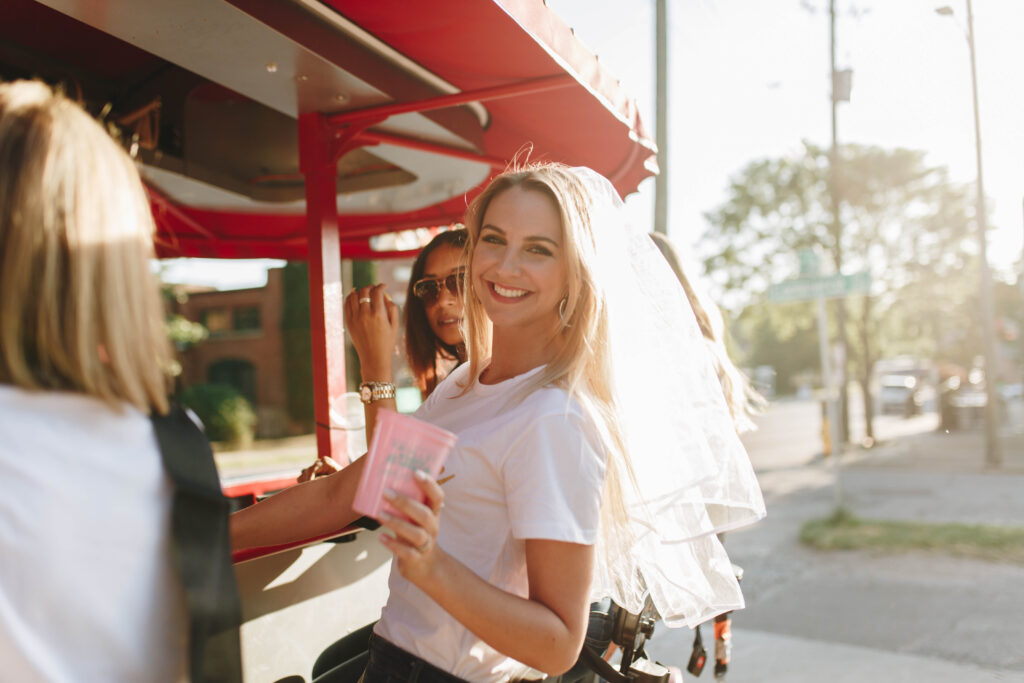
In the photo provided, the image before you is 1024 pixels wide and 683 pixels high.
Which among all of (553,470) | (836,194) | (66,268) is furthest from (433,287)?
(836,194)

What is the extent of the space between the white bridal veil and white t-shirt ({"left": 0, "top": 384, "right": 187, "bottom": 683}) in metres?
0.99

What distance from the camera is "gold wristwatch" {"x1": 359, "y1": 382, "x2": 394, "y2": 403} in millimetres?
2617

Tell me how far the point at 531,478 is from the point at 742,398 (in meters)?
1.84

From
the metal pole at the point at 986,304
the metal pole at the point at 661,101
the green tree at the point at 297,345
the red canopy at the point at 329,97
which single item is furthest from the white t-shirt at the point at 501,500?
the green tree at the point at 297,345

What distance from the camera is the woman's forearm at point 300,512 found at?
5.78 feet

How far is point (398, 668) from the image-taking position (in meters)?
1.59

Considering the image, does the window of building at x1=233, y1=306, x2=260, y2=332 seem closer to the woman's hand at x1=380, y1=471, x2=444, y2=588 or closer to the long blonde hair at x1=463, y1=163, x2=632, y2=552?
the long blonde hair at x1=463, y1=163, x2=632, y2=552

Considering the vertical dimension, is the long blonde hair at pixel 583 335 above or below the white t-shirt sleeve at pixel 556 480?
above

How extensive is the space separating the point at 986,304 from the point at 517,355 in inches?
529

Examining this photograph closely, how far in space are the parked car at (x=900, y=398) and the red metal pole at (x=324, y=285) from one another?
29142 millimetres

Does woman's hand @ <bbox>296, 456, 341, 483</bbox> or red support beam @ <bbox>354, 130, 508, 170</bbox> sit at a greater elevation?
red support beam @ <bbox>354, 130, 508, 170</bbox>

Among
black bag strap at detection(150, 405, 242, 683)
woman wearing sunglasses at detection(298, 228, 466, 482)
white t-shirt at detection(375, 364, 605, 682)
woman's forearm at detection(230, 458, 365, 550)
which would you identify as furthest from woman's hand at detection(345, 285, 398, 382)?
black bag strap at detection(150, 405, 242, 683)

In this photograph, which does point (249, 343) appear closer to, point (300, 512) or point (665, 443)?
point (300, 512)

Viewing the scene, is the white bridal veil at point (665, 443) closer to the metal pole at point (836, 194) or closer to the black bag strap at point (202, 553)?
the black bag strap at point (202, 553)
